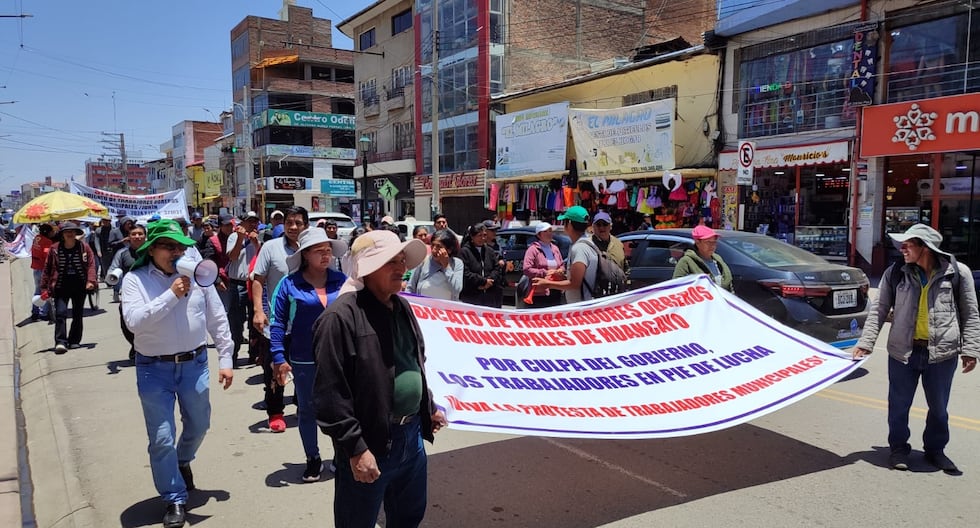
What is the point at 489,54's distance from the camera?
3038 cm

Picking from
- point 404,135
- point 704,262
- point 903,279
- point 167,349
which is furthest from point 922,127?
point 404,135

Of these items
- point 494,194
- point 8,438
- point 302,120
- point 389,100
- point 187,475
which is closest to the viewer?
point 187,475

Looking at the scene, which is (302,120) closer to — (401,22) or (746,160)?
(401,22)

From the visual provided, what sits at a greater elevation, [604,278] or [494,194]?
[494,194]

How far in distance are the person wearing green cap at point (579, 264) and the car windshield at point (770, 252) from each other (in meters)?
2.04

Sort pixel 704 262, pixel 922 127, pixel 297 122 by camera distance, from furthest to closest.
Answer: pixel 297 122 → pixel 922 127 → pixel 704 262

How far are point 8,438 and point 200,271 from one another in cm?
371

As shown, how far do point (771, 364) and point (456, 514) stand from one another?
2529 mm

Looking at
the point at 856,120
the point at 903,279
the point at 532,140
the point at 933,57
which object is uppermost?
the point at 933,57

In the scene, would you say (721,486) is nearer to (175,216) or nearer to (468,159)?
(175,216)

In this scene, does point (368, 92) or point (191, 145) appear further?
point (191, 145)

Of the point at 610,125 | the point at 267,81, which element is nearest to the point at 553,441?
the point at 610,125

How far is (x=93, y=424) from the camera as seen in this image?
6230 mm

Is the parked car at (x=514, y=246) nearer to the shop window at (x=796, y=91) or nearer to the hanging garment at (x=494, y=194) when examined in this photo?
the shop window at (x=796, y=91)
